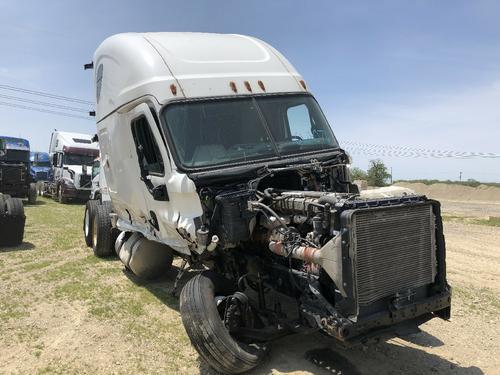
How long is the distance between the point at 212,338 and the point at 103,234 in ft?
19.4

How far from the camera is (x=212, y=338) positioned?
4.41 metres

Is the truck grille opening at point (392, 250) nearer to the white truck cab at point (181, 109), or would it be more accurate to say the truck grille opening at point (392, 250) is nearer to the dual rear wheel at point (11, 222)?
the white truck cab at point (181, 109)

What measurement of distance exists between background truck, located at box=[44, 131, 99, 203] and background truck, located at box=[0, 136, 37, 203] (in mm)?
1277

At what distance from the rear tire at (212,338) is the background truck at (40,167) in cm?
2775

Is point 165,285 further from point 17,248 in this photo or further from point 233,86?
point 17,248

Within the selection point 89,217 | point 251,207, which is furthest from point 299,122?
point 89,217

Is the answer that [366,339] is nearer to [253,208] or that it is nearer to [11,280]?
[253,208]

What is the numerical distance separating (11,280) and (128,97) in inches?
151

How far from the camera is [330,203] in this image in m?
4.10

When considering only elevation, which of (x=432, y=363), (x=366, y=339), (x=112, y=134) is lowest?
(x=432, y=363)

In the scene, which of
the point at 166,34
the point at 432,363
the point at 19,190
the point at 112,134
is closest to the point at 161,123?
the point at 166,34

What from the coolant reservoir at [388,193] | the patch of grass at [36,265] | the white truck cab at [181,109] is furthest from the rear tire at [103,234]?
the coolant reservoir at [388,193]

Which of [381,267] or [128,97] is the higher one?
[128,97]

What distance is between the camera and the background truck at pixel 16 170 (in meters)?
21.5
